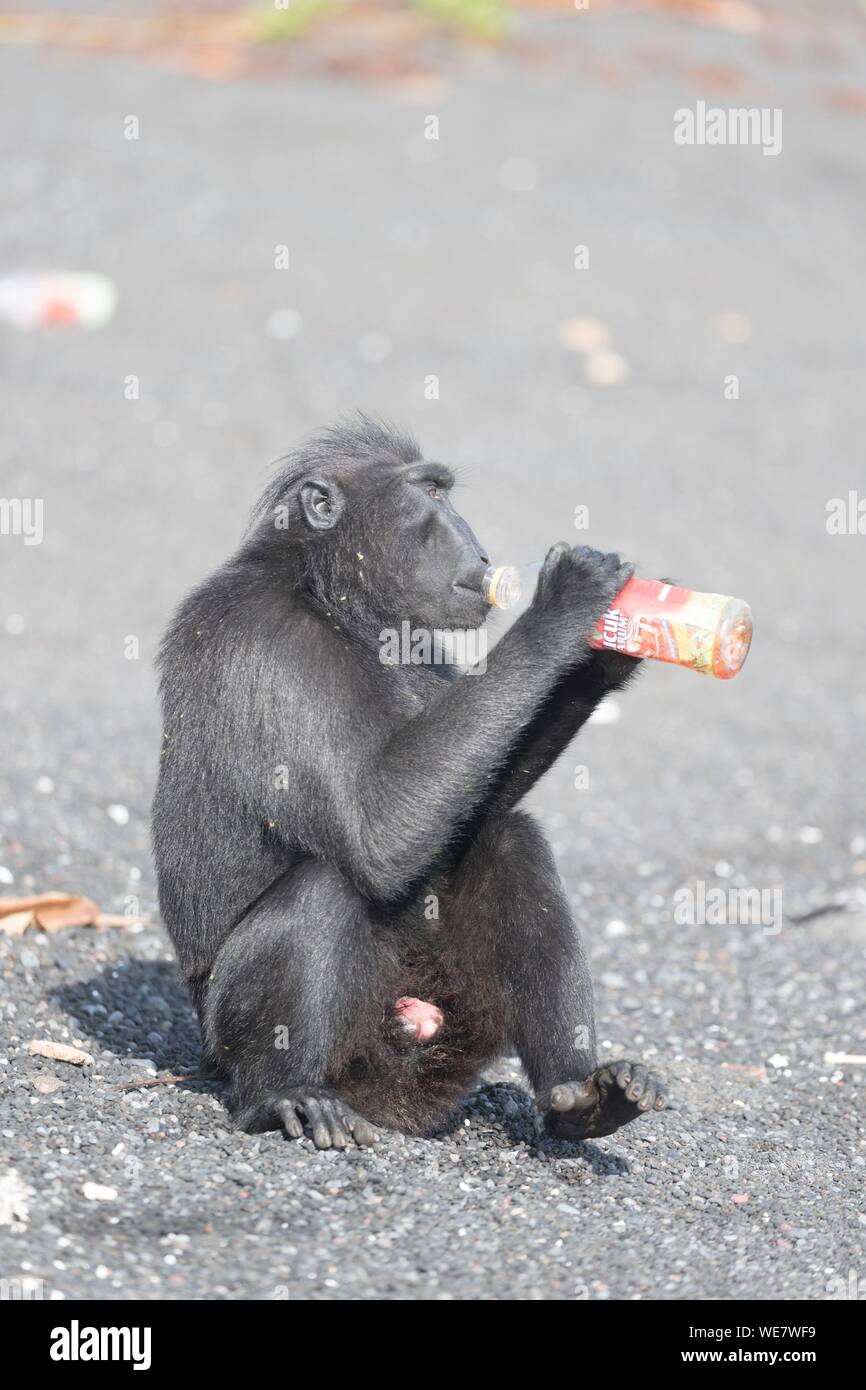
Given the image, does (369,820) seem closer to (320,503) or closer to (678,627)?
(678,627)

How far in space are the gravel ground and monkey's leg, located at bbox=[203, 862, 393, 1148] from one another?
0.38ft

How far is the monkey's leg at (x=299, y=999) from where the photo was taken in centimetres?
468

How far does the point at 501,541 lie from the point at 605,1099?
800 centimetres

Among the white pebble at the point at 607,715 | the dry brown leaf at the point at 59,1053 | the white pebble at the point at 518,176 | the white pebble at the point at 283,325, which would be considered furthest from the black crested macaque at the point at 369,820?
the white pebble at the point at 518,176

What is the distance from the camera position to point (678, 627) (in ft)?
15.2

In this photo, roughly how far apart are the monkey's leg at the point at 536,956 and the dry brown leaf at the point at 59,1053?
1295 mm

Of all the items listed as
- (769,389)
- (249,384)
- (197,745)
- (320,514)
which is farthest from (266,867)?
(769,389)

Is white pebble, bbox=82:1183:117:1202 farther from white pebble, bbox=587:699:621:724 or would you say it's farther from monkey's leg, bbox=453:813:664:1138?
white pebble, bbox=587:699:621:724

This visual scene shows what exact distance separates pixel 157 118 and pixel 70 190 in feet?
5.64

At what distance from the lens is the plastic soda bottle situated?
4559 millimetres

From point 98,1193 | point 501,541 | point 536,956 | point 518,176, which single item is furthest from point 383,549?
point 518,176

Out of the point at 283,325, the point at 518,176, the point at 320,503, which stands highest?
the point at 518,176

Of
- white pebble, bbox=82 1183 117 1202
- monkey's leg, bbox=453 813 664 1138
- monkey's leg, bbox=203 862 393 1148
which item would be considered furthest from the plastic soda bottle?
white pebble, bbox=82 1183 117 1202

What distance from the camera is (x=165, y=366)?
1418 cm
